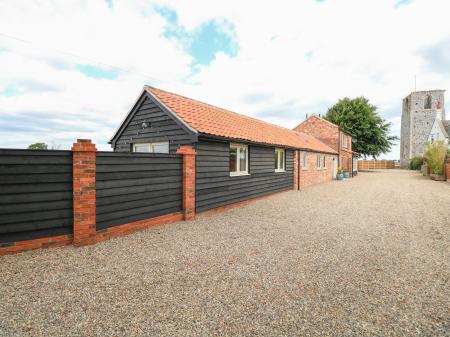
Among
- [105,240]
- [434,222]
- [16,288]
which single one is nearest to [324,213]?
[434,222]

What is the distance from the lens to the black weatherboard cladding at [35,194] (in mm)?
4512

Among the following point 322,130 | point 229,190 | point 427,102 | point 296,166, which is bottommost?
point 229,190

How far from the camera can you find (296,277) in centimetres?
395

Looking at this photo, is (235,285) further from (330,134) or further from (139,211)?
(330,134)

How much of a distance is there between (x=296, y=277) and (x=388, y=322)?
1.34 meters

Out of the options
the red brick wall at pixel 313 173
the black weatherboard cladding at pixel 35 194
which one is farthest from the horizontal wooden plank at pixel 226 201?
the red brick wall at pixel 313 173

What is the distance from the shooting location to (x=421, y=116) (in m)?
49.6

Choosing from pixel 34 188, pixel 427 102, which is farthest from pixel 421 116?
pixel 34 188

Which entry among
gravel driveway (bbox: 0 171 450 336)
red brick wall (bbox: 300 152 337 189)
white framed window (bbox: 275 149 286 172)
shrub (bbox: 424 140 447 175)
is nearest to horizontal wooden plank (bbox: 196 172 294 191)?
white framed window (bbox: 275 149 286 172)

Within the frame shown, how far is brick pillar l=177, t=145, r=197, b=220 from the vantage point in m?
7.54

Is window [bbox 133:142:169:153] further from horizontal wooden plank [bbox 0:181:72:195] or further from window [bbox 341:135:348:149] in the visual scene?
window [bbox 341:135:348:149]

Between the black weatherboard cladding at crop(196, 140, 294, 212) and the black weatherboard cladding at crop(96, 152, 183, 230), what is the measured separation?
3.28ft

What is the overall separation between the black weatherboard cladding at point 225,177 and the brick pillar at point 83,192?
344 centimetres

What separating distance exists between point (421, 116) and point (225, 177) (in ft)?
192
